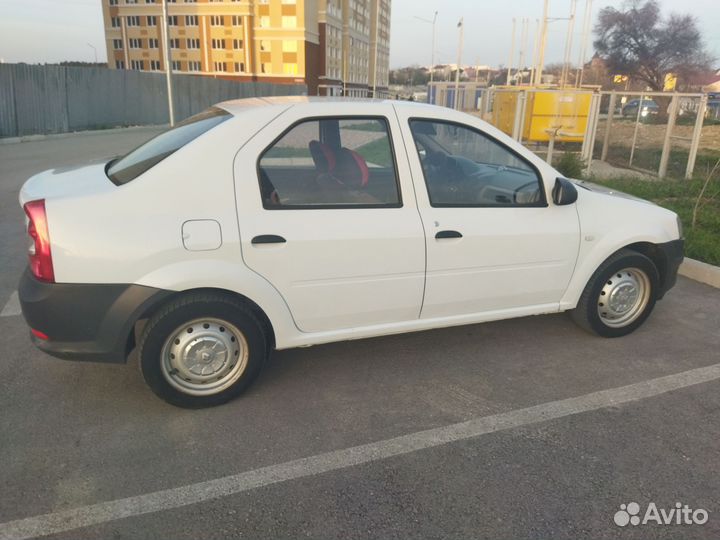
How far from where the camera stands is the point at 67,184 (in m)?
3.25

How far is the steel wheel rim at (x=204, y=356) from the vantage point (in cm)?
316

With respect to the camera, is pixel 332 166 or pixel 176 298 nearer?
pixel 176 298

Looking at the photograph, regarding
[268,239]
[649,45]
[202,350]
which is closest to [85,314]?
[202,350]

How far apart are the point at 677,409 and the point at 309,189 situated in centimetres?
255

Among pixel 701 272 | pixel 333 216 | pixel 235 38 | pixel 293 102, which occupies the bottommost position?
pixel 701 272

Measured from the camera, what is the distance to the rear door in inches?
125

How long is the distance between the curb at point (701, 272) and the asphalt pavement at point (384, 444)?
5.22 feet

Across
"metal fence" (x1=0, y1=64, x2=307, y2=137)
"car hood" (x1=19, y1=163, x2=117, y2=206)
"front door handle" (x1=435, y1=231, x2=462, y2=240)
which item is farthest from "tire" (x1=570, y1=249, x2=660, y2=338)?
"metal fence" (x1=0, y1=64, x2=307, y2=137)

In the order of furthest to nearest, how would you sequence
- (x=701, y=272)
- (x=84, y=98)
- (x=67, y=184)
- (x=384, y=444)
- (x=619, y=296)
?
1. (x=84, y=98)
2. (x=701, y=272)
3. (x=619, y=296)
4. (x=67, y=184)
5. (x=384, y=444)

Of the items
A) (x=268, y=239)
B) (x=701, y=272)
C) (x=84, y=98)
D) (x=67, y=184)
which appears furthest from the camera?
(x=84, y=98)

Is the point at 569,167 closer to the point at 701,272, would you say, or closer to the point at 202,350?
the point at 701,272

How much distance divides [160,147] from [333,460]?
2111mm

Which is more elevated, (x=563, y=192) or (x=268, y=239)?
(x=563, y=192)

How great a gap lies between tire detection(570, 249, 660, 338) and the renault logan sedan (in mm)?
31
